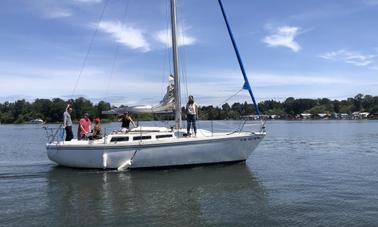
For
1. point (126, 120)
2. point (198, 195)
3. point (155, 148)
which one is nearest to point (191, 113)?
point (155, 148)

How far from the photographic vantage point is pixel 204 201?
1512cm

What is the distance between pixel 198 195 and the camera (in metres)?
16.2

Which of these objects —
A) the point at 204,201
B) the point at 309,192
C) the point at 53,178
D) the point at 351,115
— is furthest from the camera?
the point at 351,115

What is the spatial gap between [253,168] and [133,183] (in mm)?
6832

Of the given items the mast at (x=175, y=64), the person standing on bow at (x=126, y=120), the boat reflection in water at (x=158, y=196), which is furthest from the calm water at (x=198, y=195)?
the mast at (x=175, y=64)

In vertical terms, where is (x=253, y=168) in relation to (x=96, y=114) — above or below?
below

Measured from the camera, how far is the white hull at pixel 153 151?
2164cm

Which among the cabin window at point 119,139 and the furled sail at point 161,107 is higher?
the furled sail at point 161,107

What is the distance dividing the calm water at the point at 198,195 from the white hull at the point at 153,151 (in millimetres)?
514

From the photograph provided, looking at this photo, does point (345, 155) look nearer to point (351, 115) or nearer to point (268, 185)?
point (268, 185)

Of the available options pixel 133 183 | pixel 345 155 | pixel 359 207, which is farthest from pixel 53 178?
pixel 345 155

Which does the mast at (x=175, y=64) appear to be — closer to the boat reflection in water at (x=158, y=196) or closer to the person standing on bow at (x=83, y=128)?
the boat reflection in water at (x=158, y=196)

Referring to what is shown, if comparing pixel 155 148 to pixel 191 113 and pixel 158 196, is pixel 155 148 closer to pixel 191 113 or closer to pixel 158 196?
pixel 191 113

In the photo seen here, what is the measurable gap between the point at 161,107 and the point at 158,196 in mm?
8382
